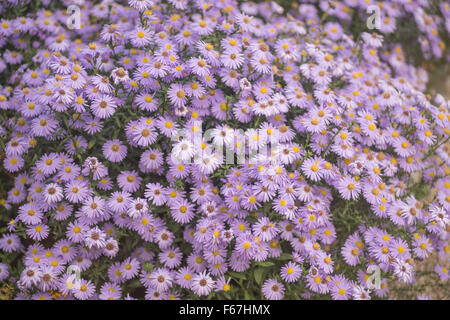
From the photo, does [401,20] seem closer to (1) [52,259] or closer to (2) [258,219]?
(2) [258,219]

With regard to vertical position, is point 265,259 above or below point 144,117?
below

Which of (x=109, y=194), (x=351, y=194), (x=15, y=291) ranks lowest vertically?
(x=15, y=291)

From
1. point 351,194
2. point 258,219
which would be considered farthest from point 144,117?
point 351,194
